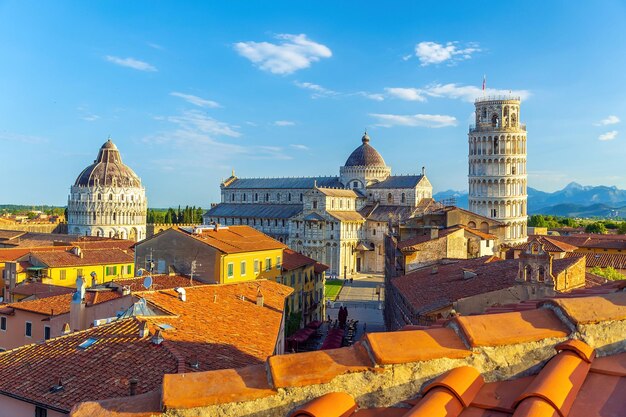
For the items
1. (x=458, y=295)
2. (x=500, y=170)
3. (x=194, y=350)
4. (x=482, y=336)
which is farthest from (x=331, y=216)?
(x=482, y=336)

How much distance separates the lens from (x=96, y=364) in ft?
42.1

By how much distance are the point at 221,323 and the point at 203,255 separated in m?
12.3

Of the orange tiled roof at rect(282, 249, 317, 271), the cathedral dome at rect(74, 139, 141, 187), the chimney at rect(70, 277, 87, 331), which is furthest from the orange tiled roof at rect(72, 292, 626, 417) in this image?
the cathedral dome at rect(74, 139, 141, 187)

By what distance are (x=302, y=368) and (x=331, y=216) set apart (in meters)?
73.1

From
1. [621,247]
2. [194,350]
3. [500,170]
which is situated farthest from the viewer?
[500,170]

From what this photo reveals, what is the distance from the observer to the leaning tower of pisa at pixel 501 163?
84.1 metres

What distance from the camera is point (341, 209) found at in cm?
8212

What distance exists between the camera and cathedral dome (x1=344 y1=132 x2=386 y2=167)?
303 feet

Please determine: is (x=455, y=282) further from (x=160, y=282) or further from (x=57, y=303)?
(x=57, y=303)

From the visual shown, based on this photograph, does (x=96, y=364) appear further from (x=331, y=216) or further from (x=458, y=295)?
(x=331, y=216)

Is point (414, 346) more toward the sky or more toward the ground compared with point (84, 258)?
more toward the sky

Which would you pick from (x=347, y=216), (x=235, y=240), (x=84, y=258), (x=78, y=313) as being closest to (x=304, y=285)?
(x=235, y=240)

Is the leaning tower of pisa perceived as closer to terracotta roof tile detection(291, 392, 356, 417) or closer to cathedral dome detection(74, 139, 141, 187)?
cathedral dome detection(74, 139, 141, 187)

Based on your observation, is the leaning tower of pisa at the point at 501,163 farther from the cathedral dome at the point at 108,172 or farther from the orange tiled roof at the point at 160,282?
the cathedral dome at the point at 108,172
